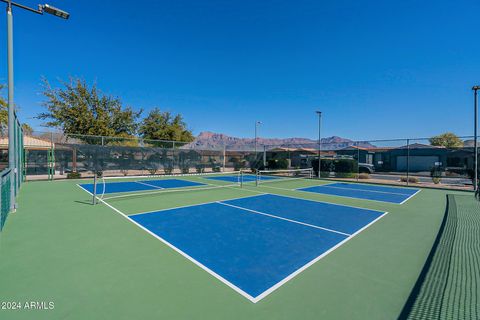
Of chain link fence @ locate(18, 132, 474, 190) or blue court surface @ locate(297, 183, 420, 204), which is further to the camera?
chain link fence @ locate(18, 132, 474, 190)

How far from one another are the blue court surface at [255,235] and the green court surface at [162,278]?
242 millimetres

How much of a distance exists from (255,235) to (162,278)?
2.49m

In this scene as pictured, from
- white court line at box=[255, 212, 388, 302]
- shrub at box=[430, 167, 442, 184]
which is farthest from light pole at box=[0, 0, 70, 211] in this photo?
shrub at box=[430, 167, 442, 184]

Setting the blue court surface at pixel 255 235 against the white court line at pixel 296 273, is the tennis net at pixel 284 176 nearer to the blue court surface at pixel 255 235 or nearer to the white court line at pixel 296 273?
the blue court surface at pixel 255 235

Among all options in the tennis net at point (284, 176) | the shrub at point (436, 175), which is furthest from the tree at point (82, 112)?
the shrub at point (436, 175)

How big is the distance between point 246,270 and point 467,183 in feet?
64.4

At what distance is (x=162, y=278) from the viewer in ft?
11.9

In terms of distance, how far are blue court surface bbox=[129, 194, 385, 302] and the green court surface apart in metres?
0.24

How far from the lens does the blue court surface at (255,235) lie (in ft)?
12.7

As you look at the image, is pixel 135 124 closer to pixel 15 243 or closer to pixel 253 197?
pixel 253 197

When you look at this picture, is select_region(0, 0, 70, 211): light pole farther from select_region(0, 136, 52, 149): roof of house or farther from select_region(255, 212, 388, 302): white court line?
select_region(0, 136, 52, 149): roof of house

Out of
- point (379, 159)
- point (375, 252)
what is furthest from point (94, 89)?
point (379, 159)

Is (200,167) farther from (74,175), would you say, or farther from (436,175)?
(436,175)

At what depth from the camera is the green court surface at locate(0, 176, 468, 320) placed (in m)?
2.89
